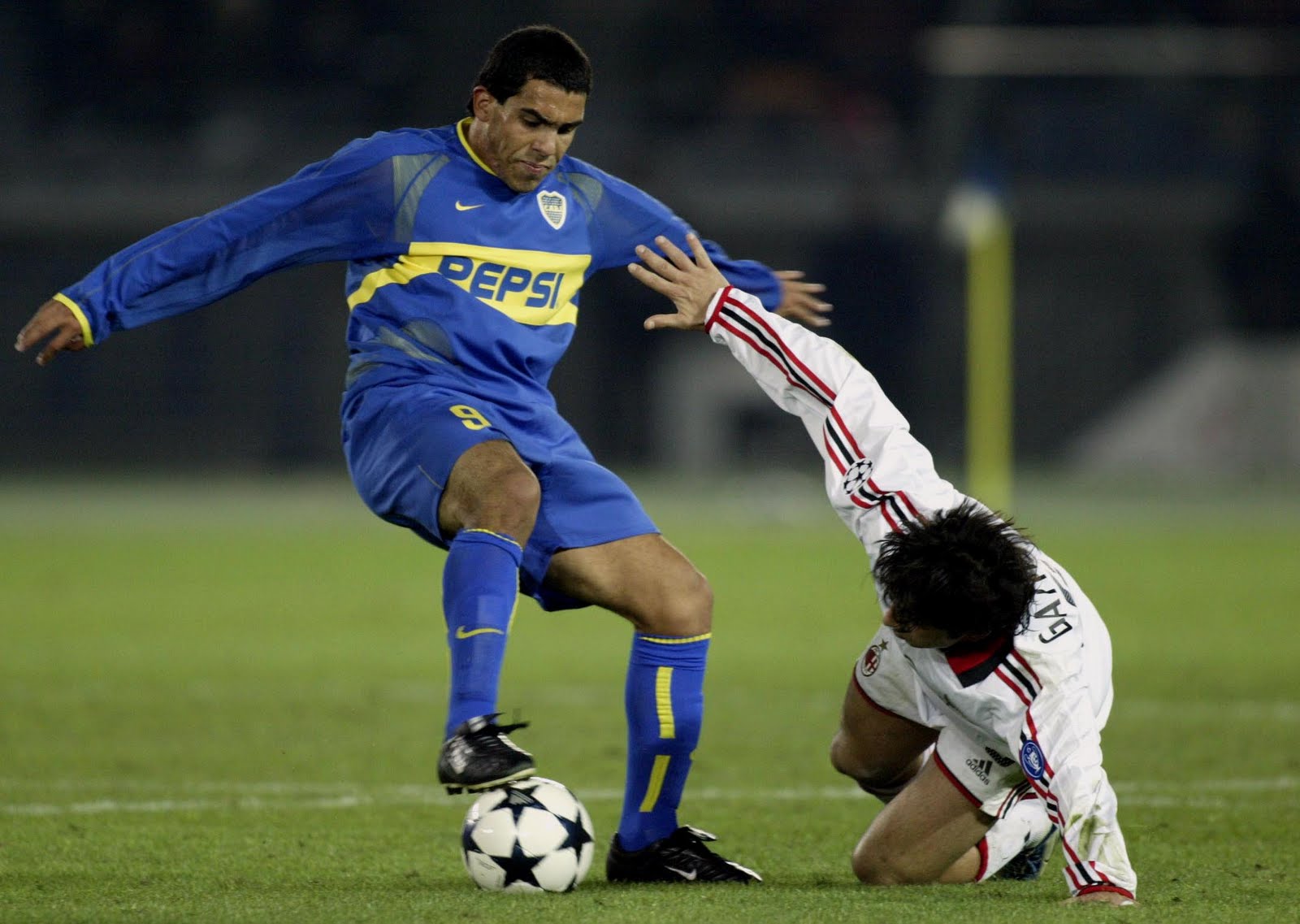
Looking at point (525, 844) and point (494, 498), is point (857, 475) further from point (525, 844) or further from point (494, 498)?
point (525, 844)

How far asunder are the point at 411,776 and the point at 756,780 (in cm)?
126

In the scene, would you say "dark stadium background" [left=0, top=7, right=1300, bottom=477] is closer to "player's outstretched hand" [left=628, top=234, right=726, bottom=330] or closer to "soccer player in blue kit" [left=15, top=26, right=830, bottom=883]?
"player's outstretched hand" [left=628, top=234, right=726, bottom=330]

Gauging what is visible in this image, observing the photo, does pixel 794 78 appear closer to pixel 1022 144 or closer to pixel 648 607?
pixel 1022 144

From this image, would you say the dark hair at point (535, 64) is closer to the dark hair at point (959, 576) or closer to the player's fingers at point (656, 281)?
the player's fingers at point (656, 281)

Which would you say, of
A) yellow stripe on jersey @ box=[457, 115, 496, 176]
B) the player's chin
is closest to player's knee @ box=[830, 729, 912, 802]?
the player's chin

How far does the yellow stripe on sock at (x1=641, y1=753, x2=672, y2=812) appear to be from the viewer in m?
4.65

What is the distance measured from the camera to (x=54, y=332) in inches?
165

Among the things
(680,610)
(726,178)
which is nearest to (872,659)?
(680,610)

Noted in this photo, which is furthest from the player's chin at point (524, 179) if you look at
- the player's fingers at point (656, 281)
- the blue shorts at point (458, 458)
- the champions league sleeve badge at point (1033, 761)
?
the champions league sleeve badge at point (1033, 761)

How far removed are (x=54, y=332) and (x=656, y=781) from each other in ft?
6.24

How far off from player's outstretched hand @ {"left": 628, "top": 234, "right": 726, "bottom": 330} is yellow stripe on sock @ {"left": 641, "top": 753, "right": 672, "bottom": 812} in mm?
1152

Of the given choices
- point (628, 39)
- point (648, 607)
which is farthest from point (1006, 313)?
point (648, 607)

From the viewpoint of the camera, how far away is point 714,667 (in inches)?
379

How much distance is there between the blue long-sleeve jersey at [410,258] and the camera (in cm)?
445
